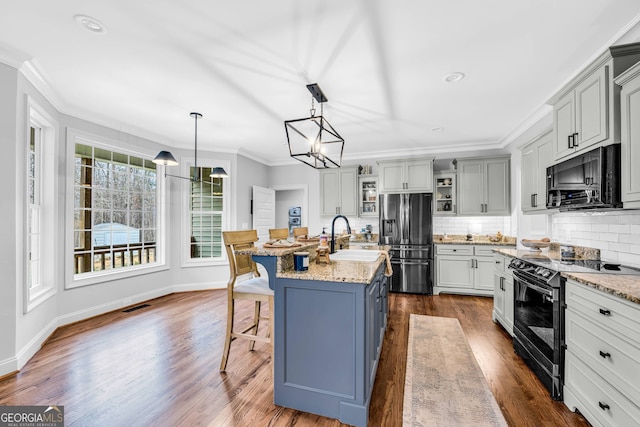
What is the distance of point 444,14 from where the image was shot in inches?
76.7

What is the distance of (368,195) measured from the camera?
19.4 feet

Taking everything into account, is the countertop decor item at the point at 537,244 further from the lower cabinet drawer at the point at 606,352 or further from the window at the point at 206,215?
the window at the point at 206,215

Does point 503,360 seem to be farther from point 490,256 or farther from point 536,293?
point 490,256

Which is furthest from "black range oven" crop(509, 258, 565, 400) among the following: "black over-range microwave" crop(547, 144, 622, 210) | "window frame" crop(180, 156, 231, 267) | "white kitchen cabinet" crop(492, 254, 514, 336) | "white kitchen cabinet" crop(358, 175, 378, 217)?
"window frame" crop(180, 156, 231, 267)

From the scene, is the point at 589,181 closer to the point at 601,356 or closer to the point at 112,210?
the point at 601,356

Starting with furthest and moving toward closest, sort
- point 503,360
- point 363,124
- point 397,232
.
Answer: point 397,232 < point 363,124 < point 503,360

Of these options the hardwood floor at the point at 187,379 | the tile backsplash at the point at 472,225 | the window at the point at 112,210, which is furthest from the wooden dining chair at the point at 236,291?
the tile backsplash at the point at 472,225

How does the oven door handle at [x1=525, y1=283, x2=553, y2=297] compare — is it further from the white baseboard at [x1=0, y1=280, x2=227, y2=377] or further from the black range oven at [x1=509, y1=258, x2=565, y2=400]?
the white baseboard at [x1=0, y1=280, x2=227, y2=377]

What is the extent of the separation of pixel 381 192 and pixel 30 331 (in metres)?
5.03

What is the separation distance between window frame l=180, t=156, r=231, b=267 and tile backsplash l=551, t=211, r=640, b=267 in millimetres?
5042

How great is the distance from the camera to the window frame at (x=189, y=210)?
16.9ft

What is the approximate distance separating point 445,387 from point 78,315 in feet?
14.1

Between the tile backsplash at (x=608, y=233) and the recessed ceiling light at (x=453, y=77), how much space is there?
5.89ft

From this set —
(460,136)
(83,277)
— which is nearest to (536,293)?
(460,136)
